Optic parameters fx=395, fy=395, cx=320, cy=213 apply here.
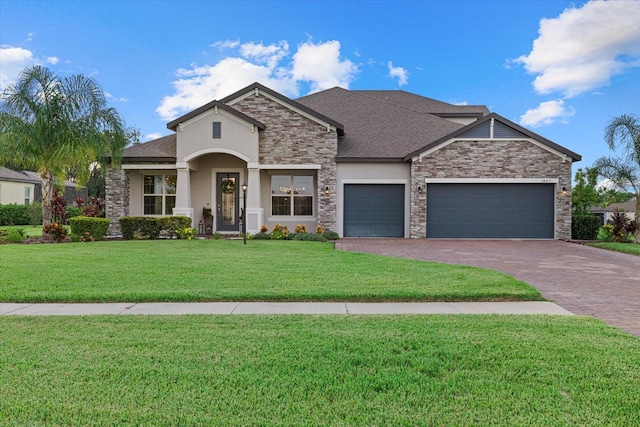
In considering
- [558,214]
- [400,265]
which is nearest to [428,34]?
[558,214]

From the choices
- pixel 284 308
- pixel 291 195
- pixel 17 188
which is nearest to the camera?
pixel 284 308

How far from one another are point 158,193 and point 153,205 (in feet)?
2.02

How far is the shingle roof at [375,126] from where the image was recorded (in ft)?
58.3

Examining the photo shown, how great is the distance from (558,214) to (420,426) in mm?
17176

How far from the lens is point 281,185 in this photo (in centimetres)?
1833

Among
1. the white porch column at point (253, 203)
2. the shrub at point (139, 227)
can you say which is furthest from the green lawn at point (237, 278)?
the white porch column at point (253, 203)

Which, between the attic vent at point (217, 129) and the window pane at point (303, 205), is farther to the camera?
the window pane at point (303, 205)

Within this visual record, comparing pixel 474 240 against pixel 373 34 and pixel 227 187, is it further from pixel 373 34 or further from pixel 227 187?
pixel 373 34

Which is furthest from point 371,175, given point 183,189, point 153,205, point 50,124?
point 50,124

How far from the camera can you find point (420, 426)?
2605mm

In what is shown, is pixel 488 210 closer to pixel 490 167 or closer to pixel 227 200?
pixel 490 167

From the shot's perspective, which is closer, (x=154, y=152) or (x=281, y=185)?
(x=154, y=152)

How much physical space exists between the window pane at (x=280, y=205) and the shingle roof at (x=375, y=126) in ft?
10.4

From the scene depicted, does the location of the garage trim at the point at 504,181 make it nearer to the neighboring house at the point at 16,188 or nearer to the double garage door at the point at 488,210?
the double garage door at the point at 488,210
